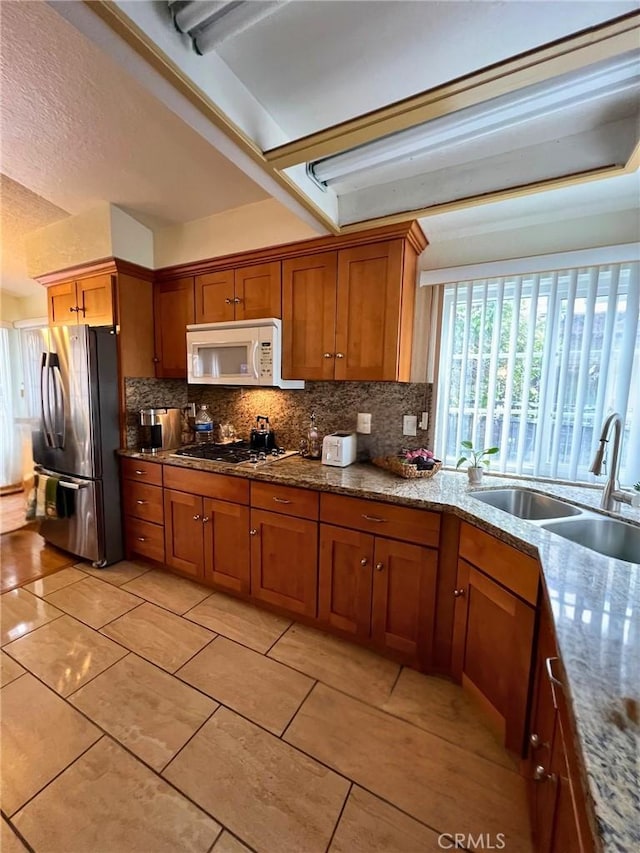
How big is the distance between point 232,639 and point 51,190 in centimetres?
320

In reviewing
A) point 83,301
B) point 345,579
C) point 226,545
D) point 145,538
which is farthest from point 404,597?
point 83,301

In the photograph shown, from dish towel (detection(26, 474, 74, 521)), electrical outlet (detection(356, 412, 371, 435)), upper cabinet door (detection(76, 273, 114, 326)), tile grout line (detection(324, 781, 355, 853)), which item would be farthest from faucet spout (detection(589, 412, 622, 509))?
dish towel (detection(26, 474, 74, 521))

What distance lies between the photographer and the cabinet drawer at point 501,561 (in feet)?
4.17

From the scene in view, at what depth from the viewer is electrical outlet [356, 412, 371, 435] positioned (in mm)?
2430

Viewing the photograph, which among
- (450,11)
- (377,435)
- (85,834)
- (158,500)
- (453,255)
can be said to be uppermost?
(450,11)

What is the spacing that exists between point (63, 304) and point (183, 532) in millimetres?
2187

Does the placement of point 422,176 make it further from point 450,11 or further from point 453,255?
point 450,11

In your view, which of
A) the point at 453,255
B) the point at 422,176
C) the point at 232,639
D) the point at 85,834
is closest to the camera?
the point at 85,834

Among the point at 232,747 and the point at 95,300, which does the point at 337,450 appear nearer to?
the point at 232,747

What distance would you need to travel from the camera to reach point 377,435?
243 centimetres

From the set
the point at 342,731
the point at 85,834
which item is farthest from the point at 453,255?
the point at 85,834

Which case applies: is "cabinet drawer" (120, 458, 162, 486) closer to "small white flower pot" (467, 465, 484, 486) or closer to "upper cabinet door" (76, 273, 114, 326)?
"upper cabinet door" (76, 273, 114, 326)

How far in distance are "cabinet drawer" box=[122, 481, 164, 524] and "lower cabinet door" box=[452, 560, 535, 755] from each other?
6.83ft

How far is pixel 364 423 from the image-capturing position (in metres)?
2.44
